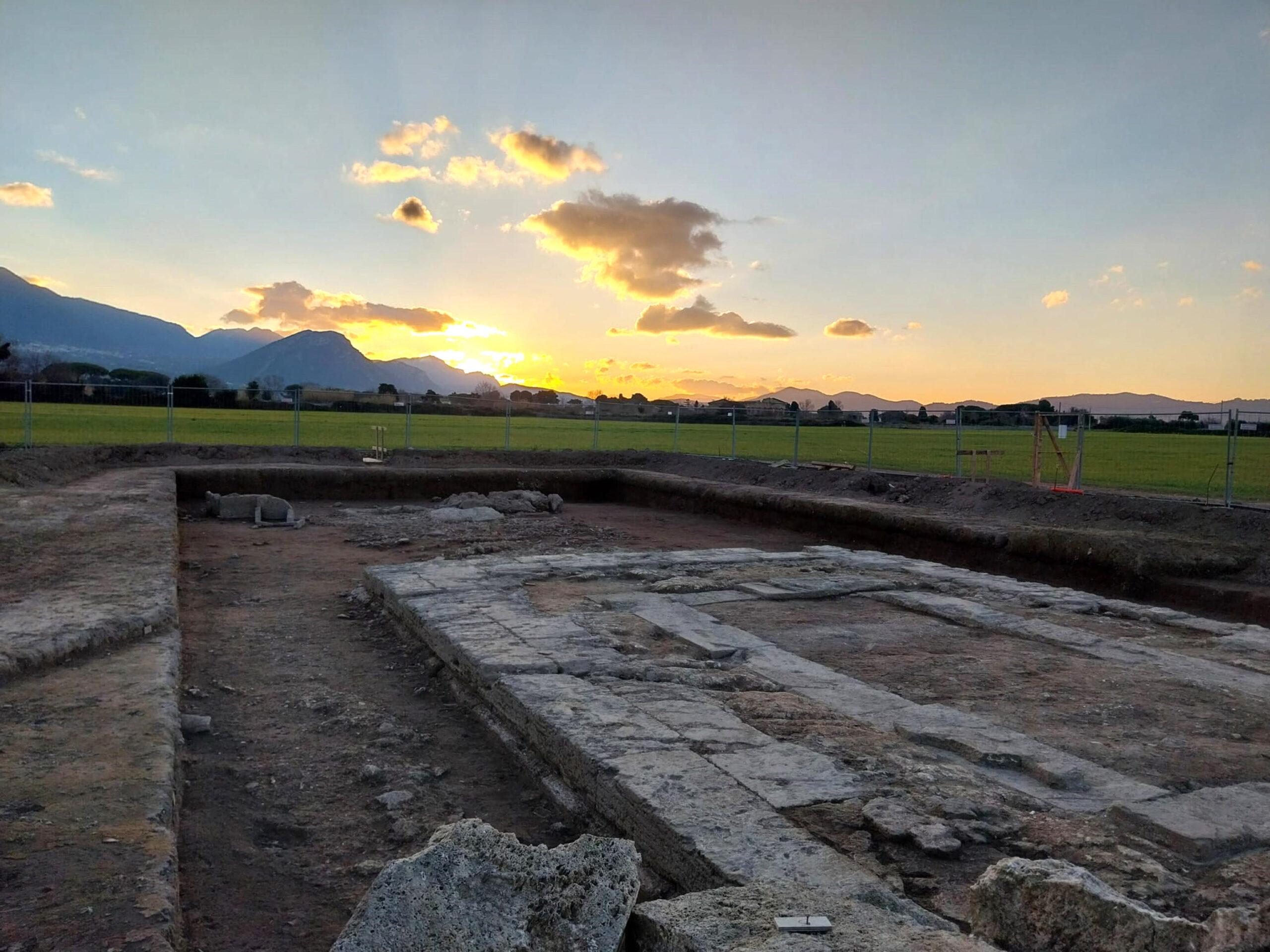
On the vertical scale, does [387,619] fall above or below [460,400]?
below

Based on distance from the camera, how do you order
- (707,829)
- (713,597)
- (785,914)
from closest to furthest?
(785,914), (707,829), (713,597)

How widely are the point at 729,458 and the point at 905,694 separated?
15393mm

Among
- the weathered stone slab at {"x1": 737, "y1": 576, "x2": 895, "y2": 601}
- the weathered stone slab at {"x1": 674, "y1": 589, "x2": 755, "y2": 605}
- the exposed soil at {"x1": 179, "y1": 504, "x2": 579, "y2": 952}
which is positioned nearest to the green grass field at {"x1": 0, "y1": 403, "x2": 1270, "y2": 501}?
the weathered stone slab at {"x1": 737, "y1": 576, "x2": 895, "y2": 601}

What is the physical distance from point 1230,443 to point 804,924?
490 inches

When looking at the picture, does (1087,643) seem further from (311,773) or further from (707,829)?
(311,773)

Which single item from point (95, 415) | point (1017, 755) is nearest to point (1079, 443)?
point (1017, 755)

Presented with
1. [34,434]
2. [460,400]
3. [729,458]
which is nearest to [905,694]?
[729,458]

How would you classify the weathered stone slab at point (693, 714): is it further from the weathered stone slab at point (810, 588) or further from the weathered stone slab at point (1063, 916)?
the weathered stone slab at point (810, 588)

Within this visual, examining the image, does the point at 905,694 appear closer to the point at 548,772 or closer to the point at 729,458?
the point at 548,772

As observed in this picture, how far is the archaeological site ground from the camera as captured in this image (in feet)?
7.61

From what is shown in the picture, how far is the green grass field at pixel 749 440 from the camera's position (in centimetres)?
1914

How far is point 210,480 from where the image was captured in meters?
15.8

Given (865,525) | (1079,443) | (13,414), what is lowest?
(865,525)

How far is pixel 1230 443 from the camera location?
12086 millimetres
